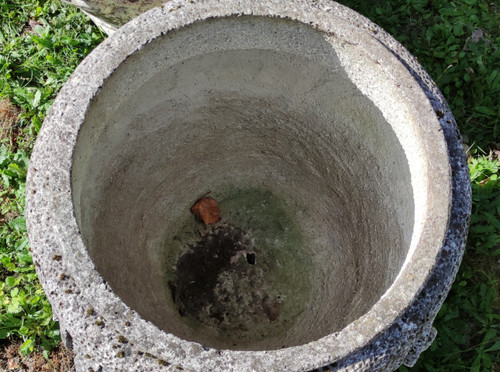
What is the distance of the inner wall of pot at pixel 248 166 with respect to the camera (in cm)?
223

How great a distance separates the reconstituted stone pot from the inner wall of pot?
0.03ft

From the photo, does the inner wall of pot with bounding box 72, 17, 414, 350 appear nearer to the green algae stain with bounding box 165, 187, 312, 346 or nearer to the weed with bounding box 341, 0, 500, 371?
the green algae stain with bounding box 165, 187, 312, 346

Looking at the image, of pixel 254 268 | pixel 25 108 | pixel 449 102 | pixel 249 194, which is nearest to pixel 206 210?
pixel 249 194

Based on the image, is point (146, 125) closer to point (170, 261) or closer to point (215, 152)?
point (215, 152)

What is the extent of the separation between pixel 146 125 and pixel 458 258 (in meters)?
1.42

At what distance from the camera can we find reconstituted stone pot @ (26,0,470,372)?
173 centimetres

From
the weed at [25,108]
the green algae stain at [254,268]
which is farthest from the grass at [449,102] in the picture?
the green algae stain at [254,268]

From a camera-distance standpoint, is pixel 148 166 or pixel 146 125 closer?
pixel 146 125

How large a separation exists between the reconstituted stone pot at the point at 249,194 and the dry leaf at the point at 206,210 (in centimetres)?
4

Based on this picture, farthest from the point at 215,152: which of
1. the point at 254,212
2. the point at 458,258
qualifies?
the point at 458,258

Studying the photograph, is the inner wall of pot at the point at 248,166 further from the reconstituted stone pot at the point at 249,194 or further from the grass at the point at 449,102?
the grass at the point at 449,102

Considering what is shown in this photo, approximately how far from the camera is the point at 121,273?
7.89ft

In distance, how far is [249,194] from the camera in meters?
3.21

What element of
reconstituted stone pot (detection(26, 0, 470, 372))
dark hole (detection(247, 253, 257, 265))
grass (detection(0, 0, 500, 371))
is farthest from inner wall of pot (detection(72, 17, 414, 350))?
grass (detection(0, 0, 500, 371))
